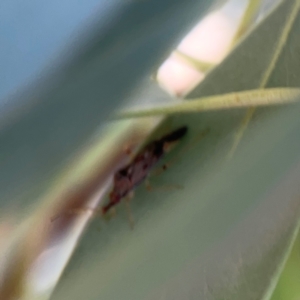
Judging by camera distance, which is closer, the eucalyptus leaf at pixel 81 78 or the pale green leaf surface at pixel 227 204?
the pale green leaf surface at pixel 227 204

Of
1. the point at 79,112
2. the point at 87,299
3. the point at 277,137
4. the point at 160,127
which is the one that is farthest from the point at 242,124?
the point at 87,299

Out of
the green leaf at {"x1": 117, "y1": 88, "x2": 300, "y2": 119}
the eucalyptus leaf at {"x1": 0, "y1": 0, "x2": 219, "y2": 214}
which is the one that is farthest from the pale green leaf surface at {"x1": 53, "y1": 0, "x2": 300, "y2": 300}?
the eucalyptus leaf at {"x1": 0, "y1": 0, "x2": 219, "y2": 214}

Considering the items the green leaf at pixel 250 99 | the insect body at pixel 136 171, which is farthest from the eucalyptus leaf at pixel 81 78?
the green leaf at pixel 250 99

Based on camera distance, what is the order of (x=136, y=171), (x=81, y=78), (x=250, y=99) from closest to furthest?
(x=250, y=99), (x=81, y=78), (x=136, y=171)

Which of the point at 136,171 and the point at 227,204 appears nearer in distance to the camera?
the point at 227,204

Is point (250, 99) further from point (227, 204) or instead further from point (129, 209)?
point (129, 209)

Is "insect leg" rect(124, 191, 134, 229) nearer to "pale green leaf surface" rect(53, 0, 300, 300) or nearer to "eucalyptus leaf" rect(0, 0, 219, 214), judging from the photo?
"pale green leaf surface" rect(53, 0, 300, 300)

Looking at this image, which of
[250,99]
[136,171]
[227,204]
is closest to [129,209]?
[136,171]

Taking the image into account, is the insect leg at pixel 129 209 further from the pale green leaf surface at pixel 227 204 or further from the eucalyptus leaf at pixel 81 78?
the eucalyptus leaf at pixel 81 78
